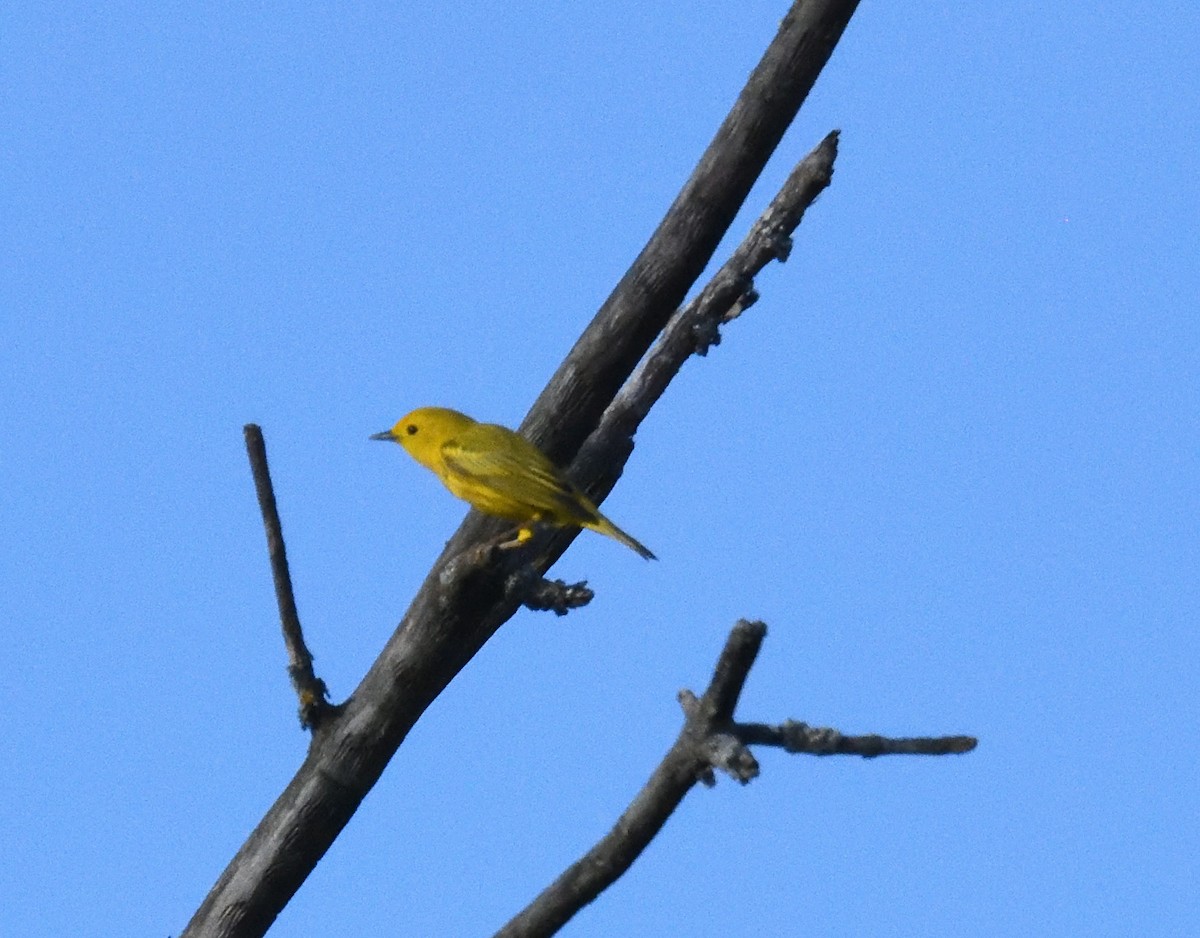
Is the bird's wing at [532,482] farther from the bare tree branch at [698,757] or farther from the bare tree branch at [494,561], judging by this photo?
the bare tree branch at [698,757]

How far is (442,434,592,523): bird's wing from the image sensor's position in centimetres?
499

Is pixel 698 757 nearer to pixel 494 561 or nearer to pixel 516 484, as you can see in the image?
pixel 494 561

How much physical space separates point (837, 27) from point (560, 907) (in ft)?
9.07

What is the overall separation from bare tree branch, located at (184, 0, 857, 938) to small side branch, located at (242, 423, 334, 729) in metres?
0.05

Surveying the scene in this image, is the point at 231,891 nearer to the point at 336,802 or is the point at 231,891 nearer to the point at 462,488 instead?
the point at 336,802

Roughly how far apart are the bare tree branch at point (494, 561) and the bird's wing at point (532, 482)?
0.06 meters

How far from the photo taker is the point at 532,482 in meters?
5.00

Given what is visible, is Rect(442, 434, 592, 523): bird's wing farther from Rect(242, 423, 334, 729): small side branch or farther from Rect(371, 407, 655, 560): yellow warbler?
Rect(242, 423, 334, 729): small side branch

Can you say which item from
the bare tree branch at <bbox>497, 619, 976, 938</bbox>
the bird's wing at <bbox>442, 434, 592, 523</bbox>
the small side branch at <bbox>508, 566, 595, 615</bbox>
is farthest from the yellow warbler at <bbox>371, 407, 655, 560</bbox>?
the bare tree branch at <bbox>497, 619, 976, 938</bbox>

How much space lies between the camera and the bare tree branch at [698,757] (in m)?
2.81

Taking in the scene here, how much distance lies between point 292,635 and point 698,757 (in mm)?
1887

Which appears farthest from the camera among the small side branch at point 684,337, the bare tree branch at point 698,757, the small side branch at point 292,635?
the small side branch at point 684,337

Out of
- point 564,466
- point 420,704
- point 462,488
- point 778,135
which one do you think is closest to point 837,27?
point 778,135

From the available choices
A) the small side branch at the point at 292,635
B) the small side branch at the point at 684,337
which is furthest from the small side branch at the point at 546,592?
the small side branch at the point at 684,337
